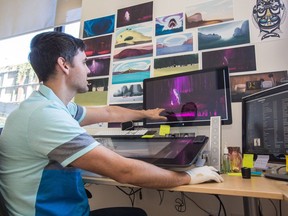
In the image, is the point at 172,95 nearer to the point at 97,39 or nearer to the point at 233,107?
the point at 233,107

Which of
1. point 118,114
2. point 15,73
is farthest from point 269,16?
point 15,73

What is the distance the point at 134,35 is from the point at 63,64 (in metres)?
1.04

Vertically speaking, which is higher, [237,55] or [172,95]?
[237,55]

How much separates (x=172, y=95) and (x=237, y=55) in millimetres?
504

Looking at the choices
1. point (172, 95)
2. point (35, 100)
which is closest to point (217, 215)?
point (172, 95)

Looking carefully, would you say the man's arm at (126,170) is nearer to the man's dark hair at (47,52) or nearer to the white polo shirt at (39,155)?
the white polo shirt at (39,155)

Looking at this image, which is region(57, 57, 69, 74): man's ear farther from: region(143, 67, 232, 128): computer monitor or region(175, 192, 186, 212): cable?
region(175, 192, 186, 212): cable

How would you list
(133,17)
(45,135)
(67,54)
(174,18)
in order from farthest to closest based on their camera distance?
(133,17)
(174,18)
(67,54)
(45,135)

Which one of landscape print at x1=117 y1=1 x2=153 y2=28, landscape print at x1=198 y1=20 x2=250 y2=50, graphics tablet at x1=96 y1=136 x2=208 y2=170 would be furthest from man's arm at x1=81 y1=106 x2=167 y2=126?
landscape print at x1=117 y1=1 x2=153 y2=28

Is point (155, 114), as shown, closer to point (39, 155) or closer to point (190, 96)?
point (190, 96)

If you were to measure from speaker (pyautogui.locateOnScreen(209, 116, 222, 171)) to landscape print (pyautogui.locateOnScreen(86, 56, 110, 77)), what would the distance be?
3.60 ft

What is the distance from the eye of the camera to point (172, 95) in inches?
61.6

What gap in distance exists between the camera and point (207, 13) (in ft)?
5.54

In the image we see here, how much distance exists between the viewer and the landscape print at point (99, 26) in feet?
6.88
